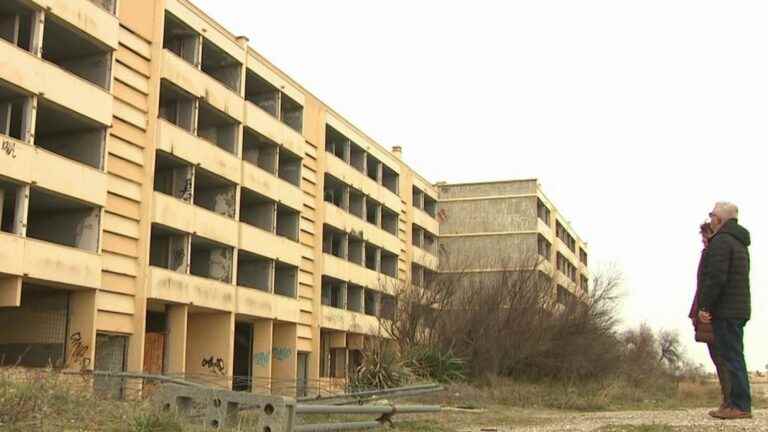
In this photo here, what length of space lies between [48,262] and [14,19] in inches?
283

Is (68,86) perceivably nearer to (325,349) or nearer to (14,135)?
(14,135)

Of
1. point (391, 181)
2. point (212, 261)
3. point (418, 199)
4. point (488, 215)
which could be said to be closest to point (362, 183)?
point (391, 181)

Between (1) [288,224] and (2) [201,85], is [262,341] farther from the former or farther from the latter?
(2) [201,85]

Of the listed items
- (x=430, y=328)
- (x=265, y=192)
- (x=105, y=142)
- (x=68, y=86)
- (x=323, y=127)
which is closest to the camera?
(x=68, y=86)

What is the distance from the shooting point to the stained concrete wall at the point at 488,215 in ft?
209

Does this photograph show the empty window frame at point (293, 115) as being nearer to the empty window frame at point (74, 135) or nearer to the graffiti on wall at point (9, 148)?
the empty window frame at point (74, 135)

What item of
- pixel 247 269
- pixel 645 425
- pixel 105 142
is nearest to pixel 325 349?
pixel 247 269

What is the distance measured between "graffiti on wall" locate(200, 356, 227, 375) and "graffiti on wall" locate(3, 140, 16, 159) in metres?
13.2

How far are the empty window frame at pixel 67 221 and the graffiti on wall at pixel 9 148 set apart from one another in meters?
2.55

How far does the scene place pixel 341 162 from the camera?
146 feet

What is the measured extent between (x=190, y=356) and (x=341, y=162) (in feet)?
47.5

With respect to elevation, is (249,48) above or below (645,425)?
above

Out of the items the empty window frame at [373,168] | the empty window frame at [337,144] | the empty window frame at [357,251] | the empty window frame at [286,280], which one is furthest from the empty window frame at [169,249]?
the empty window frame at [373,168]

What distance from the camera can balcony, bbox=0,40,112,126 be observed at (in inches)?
916
